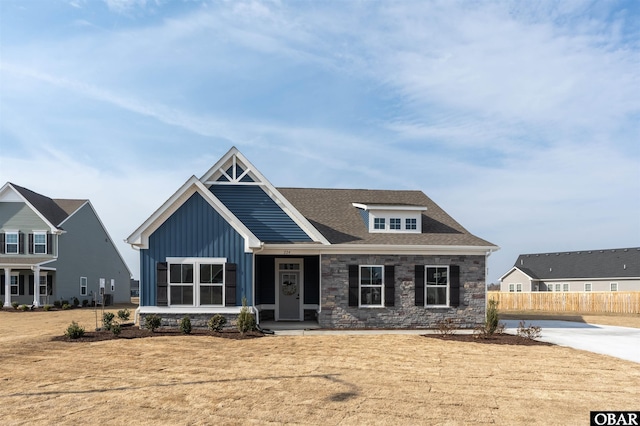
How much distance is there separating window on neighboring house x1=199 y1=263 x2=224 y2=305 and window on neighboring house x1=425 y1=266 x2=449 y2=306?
7.58m

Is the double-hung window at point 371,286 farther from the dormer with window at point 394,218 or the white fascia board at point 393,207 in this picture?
the white fascia board at point 393,207

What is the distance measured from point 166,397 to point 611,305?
3421 cm

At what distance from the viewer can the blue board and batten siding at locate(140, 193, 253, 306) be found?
57.4ft

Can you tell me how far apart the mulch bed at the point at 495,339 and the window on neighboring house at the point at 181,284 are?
832cm

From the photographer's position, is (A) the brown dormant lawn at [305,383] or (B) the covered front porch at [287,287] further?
(B) the covered front porch at [287,287]

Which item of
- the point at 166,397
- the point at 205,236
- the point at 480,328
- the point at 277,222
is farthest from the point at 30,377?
the point at 480,328

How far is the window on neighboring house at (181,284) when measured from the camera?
17.5 metres

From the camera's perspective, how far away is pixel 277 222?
1897 cm

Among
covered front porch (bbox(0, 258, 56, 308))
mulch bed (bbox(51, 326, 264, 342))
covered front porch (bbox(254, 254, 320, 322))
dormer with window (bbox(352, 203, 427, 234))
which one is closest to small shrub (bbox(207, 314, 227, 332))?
mulch bed (bbox(51, 326, 264, 342))

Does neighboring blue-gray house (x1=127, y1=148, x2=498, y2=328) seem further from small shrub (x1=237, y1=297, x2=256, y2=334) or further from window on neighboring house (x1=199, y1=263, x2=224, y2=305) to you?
small shrub (x1=237, y1=297, x2=256, y2=334)

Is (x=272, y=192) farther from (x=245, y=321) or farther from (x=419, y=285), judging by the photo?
(x=419, y=285)

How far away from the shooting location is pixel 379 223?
20250 millimetres

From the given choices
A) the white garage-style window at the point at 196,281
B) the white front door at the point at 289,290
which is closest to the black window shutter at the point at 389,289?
the white front door at the point at 289,290

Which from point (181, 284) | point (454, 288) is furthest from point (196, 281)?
point (454, 288)
